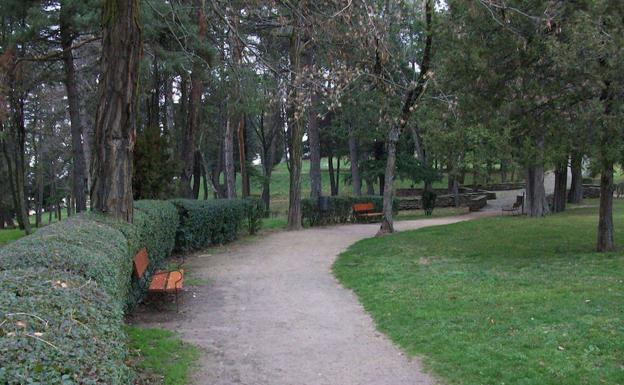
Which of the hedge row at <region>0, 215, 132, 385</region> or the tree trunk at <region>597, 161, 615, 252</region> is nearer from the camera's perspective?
the hedge row at <region>0, 215, 132, 385</region>

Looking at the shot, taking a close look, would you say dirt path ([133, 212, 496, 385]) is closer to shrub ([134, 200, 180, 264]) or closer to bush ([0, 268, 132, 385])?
shrub ([134, 200, 180, 264])

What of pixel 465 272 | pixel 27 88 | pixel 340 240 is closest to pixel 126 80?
pixel 465 272

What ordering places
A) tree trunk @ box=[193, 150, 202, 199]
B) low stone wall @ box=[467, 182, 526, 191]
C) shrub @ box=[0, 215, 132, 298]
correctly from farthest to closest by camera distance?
low stone wall @ box=[467, 182, 526, 191]
tree trunk @ box=[193, 150, 202, 199]
shrub @ box=[0, 215, 132, 298]

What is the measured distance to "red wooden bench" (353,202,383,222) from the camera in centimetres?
2439

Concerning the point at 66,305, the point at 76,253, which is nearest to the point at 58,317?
the point at 66,305

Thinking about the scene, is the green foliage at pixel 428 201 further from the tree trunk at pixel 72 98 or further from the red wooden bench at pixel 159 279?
the red wooden bench at pixel 159 279

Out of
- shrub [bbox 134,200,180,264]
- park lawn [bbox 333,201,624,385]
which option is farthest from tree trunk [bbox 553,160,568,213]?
shrub [bbox 134,200,180,264]

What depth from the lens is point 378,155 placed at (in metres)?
38.9

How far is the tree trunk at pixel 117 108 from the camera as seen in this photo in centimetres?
802

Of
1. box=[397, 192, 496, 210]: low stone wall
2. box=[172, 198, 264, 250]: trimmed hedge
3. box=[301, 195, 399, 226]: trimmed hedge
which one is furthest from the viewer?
box=[397, 192, 496, 210]: low stone wall

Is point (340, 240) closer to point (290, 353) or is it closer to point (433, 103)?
point (433, 103)

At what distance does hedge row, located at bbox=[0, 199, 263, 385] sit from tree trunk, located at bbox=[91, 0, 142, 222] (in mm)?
906

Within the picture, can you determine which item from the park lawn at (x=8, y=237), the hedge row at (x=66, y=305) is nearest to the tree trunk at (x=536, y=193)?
the park lawn at (x=8, y=237)

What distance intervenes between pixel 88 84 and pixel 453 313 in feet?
79.2
